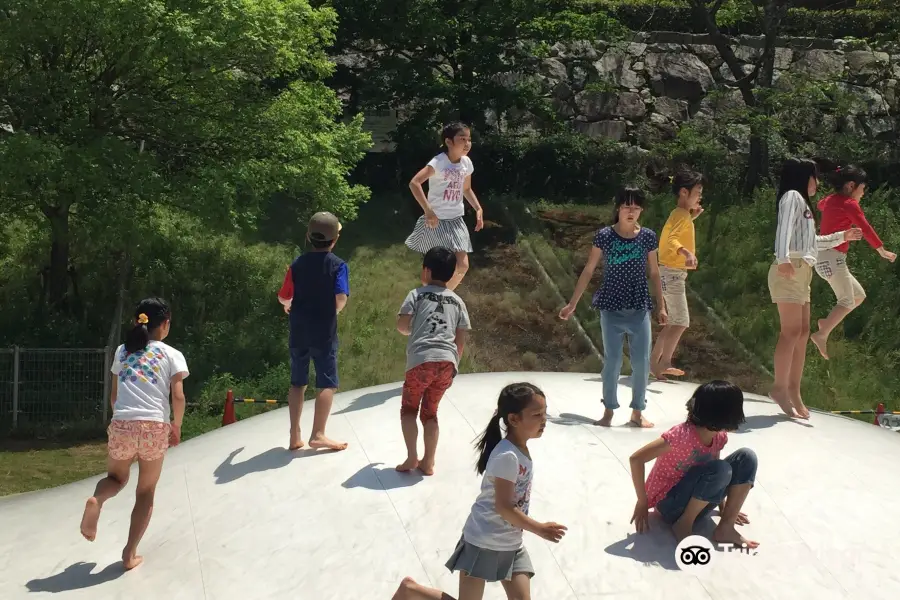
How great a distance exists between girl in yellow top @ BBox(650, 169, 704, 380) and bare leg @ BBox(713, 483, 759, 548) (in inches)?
110

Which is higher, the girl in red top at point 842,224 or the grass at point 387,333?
the girl in red top at point 842,224

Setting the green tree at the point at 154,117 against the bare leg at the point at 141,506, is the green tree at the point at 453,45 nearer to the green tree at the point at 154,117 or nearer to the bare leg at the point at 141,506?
the green tree at the point at 154,117

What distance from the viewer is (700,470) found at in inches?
224


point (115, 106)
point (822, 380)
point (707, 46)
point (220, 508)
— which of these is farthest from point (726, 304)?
point (220, 508)

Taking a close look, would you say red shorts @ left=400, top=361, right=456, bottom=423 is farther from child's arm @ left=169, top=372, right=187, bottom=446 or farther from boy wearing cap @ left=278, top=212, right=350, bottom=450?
child's arm @ left=169, top=372, right=187, bottom=446

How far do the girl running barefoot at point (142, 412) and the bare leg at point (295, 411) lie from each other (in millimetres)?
1209

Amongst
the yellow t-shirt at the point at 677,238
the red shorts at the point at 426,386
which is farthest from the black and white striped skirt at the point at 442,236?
the red shorts at the point at 426,386

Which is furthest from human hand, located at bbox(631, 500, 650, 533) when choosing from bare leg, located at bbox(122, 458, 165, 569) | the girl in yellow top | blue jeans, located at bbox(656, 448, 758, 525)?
the girl in yellow top

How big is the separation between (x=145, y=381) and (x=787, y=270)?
4.39 meters

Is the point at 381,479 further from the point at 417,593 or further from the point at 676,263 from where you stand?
the point at 676,263

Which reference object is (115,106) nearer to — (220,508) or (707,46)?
(220,508)

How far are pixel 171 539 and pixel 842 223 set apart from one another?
5391 millimetres

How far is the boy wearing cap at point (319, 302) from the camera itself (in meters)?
6.86

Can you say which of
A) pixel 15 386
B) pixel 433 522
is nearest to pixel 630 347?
pixel 433 522
